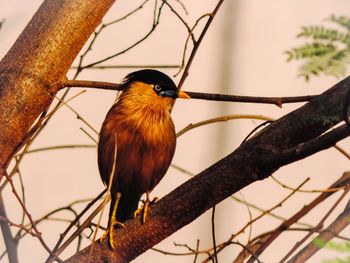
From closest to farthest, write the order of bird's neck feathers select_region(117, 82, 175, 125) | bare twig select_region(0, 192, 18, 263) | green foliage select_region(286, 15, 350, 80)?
1. green foliage select_region(286, 15, 350, 80)
2. bare twig select_region(0, 192, 18, 263)
3. bird's neck feathers select_region(117, 82, 175, 125)

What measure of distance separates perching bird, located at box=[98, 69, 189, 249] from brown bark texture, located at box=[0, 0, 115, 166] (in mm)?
134

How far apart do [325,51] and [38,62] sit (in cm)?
45

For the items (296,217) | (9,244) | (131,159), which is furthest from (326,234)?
(9,244)

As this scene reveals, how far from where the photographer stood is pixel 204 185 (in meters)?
0.81

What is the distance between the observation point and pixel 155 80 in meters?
1.24

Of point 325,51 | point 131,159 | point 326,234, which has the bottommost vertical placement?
point 326,234

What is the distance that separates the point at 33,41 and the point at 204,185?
0.37 meters

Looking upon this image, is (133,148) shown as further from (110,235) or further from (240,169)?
(240,169)

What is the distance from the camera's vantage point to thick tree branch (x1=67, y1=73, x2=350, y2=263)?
0.75m

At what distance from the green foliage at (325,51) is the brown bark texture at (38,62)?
1.21ft

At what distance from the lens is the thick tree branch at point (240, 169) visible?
749 mm

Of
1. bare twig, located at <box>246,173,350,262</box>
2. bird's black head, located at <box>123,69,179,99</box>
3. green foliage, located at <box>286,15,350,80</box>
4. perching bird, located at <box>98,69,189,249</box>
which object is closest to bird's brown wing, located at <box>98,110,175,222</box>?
perching bird, located at <box>98,69,189,249</box>

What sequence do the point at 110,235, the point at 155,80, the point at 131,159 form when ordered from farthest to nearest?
the point at 155,80, the point at 131,159, the point at 110,235

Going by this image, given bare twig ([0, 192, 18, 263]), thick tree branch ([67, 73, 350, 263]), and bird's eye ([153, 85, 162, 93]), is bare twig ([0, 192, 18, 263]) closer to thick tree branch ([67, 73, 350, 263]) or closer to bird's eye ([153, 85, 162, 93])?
thick tree branch ([67, 73, 350, 263])
